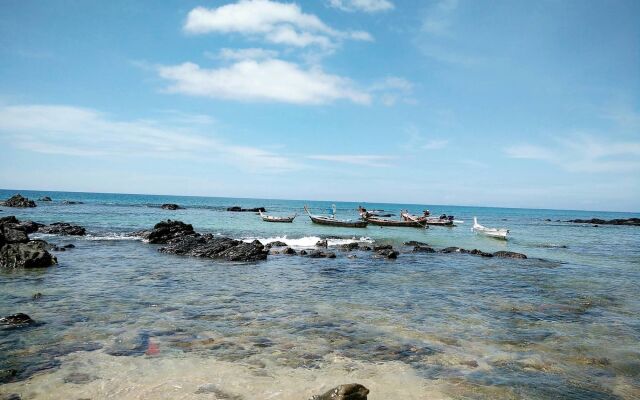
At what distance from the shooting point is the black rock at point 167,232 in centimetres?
3088

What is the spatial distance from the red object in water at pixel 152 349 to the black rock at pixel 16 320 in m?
3.88

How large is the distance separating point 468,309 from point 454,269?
10038mm

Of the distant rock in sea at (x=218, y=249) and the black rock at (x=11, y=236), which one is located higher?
the black rock at (x=11, y=236)

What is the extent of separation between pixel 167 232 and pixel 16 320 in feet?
70.8

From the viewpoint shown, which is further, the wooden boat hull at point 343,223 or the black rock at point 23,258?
the wooden boat hull at point 343,223

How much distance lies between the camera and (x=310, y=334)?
10.8 metres

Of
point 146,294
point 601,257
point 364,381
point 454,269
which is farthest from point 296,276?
point 601,257

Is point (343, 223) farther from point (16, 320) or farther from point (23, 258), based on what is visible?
point (16, 320)

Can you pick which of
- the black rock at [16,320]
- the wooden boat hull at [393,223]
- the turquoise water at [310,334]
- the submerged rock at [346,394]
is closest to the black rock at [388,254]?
the turquoise water at [310,334]

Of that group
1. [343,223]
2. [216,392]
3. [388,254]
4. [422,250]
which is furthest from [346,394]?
[343,223]

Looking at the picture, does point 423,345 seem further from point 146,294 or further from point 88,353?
point 146,294

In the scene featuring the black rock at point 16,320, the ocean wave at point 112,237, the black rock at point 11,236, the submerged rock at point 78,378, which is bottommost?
the ocean wave at point 112,237

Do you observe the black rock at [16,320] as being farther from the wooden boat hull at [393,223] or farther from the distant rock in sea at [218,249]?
the wooden boat hull at [393,223]

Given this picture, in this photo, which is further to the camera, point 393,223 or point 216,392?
point 393,223
